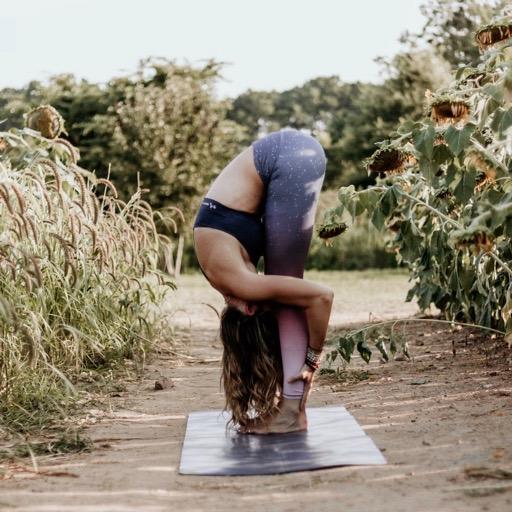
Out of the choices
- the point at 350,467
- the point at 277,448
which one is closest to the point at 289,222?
the point at 277,448

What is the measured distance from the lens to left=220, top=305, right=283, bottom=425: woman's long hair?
362 centimetres

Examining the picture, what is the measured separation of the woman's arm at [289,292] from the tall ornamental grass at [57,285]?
0.75 m

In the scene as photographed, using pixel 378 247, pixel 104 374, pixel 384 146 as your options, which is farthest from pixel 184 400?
pixel 378 247

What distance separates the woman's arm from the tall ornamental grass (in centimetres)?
75

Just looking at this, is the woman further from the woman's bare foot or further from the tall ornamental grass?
the tall ornamental grass

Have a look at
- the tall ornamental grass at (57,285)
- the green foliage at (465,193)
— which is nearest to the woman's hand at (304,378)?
the green foliage at (465,193)

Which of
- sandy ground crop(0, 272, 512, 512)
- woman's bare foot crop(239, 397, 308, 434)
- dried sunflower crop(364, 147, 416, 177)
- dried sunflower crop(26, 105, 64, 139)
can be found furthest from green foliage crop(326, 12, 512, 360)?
dried sunflower crop(26, 105, 64, 139)

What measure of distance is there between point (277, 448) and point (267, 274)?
0.75 metres

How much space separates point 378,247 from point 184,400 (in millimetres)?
14777

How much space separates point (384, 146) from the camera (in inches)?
169

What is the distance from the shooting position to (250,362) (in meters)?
3.66

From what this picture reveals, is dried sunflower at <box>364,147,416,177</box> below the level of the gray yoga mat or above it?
above

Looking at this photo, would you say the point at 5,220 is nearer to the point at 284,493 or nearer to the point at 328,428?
the point at 328,428

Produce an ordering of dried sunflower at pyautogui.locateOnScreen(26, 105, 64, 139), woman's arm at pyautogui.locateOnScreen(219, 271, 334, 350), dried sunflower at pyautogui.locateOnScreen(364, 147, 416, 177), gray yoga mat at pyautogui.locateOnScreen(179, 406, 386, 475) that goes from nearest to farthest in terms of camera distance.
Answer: gray yoga mat at pyautogui.locateOnScreen(179, 406, 386, 475)
woman's arm at pyautogui.locateOnScreen(219, 271, 334, 350)
dried sunflower at pyautogui.locateOnScreen(364, 147, 416, 177)
dried sunflower at pyautogui.locateOnScreen(26, 105, 64, 139)
